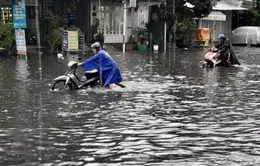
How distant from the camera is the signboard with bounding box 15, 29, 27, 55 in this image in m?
21.2

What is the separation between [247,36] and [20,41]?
22.5m

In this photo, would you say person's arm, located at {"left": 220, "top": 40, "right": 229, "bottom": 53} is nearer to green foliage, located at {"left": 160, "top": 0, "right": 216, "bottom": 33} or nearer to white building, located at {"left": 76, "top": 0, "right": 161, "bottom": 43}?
green foliage, located at {"left": 160, "top": 0, "right": 216, "bottom": 33}

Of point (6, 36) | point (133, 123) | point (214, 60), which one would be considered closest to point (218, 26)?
point (214, 60)

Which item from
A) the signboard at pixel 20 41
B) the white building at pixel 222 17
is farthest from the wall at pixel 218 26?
the signboard at pixel 20 41

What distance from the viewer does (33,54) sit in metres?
23.6

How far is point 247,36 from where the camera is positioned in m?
37.6

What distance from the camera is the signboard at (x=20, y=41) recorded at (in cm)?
2119

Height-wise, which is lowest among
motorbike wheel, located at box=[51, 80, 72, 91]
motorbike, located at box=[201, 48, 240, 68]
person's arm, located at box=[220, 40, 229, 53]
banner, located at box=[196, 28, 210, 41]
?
motorbike wheel, located at box=[51, 80, 72, 91]

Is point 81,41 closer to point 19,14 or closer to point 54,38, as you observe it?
point 54,38

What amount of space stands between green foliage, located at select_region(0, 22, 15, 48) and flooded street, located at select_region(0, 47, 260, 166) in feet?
26.5

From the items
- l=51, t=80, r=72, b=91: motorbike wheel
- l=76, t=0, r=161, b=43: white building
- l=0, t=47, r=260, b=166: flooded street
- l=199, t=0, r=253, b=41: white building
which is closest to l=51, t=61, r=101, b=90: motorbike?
l=51, t=80, r=72, b=91: motorbike wheel

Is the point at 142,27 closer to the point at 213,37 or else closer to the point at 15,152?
the point at 213,37

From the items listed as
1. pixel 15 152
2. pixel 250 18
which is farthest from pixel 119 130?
pixel 250 18

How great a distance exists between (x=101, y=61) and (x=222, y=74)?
5.89 metres
